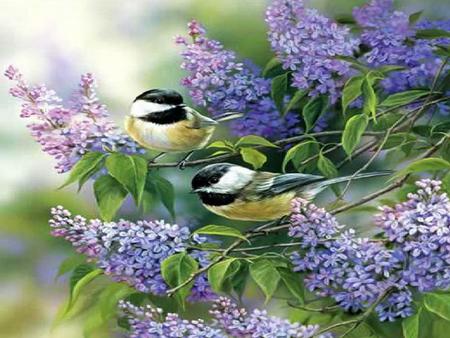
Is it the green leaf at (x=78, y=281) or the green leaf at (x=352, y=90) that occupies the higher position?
the green leaf at (x=352, y=90)

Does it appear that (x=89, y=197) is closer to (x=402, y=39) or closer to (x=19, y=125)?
(x=19, y=125)

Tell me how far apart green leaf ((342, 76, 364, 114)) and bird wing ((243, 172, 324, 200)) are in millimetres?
97

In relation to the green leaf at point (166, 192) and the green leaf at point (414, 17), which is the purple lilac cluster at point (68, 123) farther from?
the green leaf at point (414, 17)

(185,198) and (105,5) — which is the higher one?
(105,5)

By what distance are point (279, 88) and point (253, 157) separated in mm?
86

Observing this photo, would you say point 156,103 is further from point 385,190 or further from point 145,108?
point 385,190

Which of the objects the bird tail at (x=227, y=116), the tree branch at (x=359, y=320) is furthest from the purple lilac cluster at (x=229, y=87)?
the tree branch at (x=359, y=320)

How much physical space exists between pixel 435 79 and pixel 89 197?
16.3 inches

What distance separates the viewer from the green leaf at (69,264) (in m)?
0.96

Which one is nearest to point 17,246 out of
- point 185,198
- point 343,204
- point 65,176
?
point 65,176

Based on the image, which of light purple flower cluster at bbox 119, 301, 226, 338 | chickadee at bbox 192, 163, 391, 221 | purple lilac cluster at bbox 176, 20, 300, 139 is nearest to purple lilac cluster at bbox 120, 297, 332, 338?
light purple flower cluster at bbox 119, 301, 226, 338

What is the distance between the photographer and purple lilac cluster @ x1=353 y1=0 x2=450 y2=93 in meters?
0.98

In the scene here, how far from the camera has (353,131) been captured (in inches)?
38.0

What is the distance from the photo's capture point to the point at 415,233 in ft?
2.96
